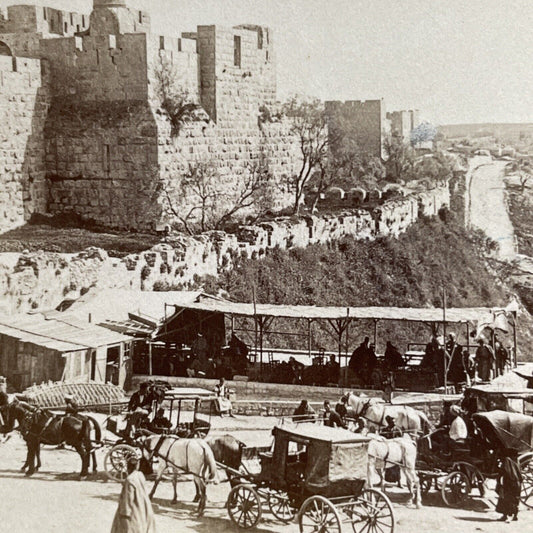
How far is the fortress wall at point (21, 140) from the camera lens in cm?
1961

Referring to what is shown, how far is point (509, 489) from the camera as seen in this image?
923cm

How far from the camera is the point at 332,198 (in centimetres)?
2762

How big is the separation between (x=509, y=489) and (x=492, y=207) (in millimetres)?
20512

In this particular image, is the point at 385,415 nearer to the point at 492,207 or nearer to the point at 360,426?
the point at 360,426

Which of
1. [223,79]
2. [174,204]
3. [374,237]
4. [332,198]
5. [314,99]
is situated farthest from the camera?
[332,198]

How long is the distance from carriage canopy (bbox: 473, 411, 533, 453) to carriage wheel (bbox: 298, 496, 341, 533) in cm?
175

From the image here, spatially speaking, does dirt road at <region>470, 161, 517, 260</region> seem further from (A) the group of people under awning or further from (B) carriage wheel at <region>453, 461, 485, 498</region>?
(B) carriage wheel at <region>453, 461, 485, 498</region>

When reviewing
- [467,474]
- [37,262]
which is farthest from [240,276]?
[467,474]

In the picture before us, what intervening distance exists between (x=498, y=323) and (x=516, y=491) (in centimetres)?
443

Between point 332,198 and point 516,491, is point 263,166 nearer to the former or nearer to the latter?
point 332,198

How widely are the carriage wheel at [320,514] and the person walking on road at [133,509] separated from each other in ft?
3.92

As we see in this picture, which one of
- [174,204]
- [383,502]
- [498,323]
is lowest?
[383,502]

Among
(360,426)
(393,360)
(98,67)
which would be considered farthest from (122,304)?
(98,67)

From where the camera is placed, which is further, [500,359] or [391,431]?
A: [500,359]
